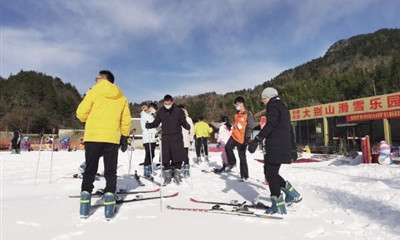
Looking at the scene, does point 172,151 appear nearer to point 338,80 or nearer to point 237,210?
point 237,210

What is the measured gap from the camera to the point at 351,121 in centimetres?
2370

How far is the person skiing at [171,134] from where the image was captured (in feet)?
19.0

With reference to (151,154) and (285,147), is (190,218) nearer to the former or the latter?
(285,147)

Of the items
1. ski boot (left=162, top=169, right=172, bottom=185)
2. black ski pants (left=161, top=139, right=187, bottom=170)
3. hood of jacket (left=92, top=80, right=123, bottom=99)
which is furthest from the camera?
ski boot (left=162, top=169, right=172, bottom=185)

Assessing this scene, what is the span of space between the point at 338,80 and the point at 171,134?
51.7m

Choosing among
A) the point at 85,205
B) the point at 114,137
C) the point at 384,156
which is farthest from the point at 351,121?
the point at 85,205

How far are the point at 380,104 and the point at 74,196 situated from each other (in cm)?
2215

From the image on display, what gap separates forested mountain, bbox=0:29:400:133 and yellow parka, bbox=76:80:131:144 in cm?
1912

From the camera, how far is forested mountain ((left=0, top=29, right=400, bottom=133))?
45.3 metres

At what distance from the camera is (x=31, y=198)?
465 centimetres

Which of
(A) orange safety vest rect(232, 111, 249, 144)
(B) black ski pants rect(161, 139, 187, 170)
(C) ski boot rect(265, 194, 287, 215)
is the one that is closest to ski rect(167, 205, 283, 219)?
(C) ski boot rect(265, 194, 287, 215)

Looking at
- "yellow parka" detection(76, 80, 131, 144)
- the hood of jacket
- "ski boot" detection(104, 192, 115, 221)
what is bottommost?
"ski boot" detection(104, 192, 115, 221)

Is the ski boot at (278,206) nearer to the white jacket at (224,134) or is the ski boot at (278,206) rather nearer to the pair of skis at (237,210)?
the pair of skis at (237,210)

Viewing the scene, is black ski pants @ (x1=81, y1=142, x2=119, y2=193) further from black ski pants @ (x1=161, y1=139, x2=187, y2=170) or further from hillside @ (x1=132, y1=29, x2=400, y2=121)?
hillside @ (x1=132, y1=29, x2=400, y2=121)
